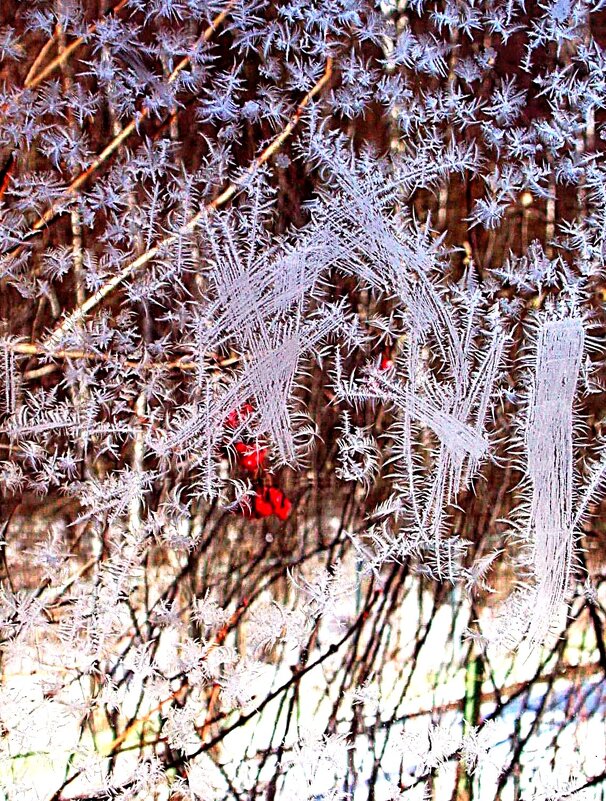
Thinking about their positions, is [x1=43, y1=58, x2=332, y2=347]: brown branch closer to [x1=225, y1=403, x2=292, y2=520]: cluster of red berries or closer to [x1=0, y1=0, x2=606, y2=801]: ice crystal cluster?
[x1=0, y1=0, x2=606, y2=801]: ice crystal cluster

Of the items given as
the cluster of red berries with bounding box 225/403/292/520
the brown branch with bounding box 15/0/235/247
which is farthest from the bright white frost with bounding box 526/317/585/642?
the brown branch with bounding box 15/0/235/247

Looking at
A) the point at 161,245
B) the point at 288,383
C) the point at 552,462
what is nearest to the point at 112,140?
the point at 161,245

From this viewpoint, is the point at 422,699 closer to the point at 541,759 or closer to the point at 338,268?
the point at 541,759

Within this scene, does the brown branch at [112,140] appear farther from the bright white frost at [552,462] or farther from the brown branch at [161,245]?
the bright white frost at [552,462]

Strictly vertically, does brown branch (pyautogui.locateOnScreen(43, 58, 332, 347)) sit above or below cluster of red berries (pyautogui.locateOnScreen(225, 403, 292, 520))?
above

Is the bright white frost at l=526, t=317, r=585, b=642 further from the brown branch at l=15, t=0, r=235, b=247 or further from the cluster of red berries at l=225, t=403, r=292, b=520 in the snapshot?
the brown branch at l=15, t=0, r=235, b=247

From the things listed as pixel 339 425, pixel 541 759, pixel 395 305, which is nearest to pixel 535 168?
pixel 395 305

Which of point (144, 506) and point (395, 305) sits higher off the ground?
point (395, 305)

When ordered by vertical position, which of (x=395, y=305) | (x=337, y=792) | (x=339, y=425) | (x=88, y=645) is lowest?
(x=337, y=792)
